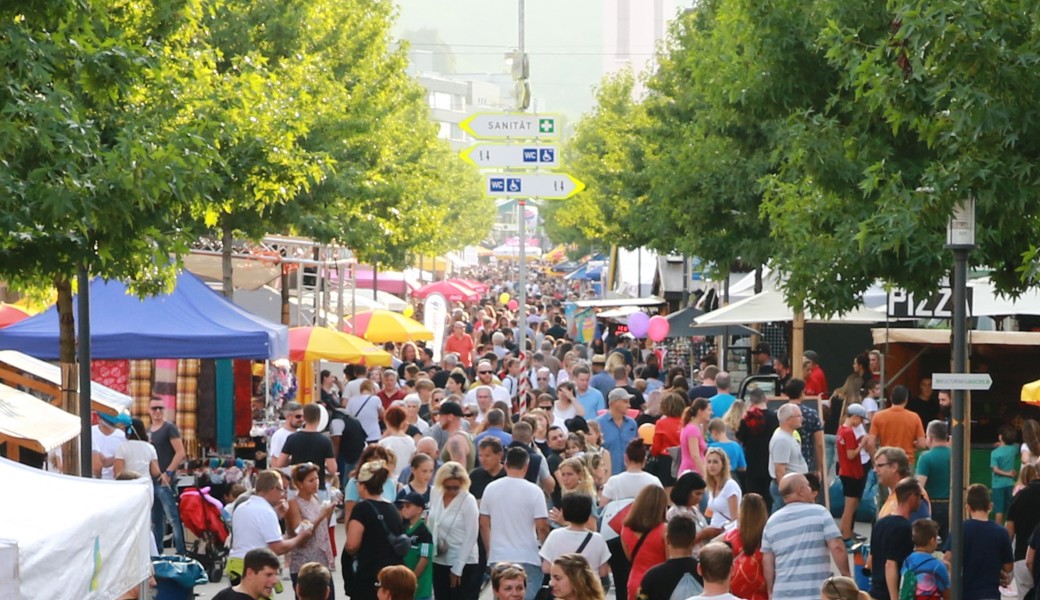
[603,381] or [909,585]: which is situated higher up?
[603,381]

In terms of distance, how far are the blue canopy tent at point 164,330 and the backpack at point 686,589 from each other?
9.48 metres

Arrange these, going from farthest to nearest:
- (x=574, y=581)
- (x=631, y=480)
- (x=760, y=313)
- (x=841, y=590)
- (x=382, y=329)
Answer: (x=382, y=329) → (x=760, y=313) → (x=631, y=480) → (x=574, y=581) → (x=841, y=590)

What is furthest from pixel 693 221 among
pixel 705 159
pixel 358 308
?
pixel 358 308

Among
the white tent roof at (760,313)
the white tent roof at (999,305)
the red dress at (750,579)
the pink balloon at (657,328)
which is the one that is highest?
the white tent roof at (999,305)

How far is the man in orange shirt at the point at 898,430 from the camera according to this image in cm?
1652

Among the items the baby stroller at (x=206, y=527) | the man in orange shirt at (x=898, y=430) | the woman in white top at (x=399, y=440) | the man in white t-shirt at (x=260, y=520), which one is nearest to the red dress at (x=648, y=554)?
the man in white t-shirt at (x=260, y=520)

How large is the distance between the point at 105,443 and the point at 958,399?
8363mm

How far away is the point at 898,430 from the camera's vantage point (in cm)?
1653

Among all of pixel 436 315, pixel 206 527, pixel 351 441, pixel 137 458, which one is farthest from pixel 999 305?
pixel 436 315

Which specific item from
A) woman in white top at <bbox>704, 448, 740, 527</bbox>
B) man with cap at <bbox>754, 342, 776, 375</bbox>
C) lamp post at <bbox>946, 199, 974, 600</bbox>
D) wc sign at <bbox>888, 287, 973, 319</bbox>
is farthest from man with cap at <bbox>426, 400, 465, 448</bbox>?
man with cap at <bbox>754, 342, 776, 375</bbox>

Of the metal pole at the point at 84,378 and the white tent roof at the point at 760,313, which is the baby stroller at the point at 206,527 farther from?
the white tent roof at the point at 760,313

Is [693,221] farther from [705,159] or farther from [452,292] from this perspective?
[452,292]

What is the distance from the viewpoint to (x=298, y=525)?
39.3 ft

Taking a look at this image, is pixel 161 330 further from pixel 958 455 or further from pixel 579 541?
pixel 958 455
